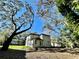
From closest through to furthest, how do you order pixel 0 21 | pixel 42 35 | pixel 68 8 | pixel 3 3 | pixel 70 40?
pixel 68 8, pixel 3 3, pixel 0 21, pixel 70 40, pixel 42 35

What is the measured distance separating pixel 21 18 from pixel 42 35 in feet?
52.5

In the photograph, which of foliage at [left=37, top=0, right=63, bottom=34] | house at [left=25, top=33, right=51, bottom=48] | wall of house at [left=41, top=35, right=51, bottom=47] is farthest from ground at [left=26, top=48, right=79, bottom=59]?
wall of house at [left=41, top=35, right=51, bottom=47]

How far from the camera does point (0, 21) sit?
26.0 metres

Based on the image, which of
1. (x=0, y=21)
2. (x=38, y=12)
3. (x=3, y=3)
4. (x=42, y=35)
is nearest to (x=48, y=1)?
(x=38, y=12)

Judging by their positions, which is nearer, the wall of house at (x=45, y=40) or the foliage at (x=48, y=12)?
the foliage at (x=48, y=12)

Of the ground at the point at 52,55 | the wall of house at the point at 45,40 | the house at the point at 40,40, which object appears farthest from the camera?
the wall of house at the point at 45,40

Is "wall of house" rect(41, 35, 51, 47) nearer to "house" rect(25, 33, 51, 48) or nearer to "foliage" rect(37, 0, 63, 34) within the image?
"house" rect(25, 33, 51, 48)

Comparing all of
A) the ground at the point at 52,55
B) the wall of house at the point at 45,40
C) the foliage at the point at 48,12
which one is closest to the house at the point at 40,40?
the wall of house at the point at 45,40

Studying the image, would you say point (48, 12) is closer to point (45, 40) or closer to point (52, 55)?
point (52, 55)

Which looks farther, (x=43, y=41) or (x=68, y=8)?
(x=43, y=41)

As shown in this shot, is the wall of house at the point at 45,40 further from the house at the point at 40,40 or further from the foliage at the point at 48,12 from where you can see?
the foliage at the point at 48,12

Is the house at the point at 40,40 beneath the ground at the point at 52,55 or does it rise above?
above

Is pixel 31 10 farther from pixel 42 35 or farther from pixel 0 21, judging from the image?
pixel 42 35

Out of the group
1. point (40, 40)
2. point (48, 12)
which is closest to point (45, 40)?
point (40, 40)
